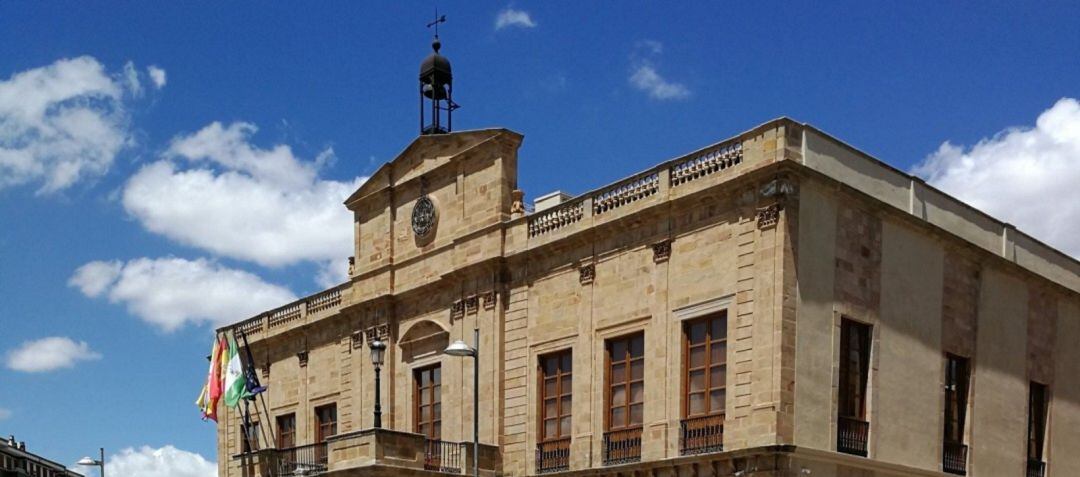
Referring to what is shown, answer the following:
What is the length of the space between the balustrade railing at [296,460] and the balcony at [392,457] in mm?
25

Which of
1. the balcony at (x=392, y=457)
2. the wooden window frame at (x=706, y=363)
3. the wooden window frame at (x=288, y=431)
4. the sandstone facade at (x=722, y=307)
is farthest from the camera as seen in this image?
the wooden window frame at (x=288, y=431)

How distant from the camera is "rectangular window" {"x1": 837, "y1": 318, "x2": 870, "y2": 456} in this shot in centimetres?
2484

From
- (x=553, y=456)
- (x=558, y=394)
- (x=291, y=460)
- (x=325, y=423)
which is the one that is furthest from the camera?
(x=325, y=423)

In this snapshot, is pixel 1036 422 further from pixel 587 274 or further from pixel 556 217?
pixel 556 217

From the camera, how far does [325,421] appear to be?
3734cm

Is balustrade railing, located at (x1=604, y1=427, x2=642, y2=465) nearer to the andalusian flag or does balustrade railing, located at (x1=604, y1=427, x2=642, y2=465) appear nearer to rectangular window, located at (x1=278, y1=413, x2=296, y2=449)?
the andalusian flag

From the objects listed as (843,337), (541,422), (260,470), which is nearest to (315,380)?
(260,470)

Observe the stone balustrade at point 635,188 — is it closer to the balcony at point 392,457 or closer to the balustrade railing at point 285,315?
the balcony at point 392,457

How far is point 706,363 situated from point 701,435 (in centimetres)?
140

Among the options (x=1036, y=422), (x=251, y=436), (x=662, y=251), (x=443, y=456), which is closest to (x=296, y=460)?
(x=443, y=456)

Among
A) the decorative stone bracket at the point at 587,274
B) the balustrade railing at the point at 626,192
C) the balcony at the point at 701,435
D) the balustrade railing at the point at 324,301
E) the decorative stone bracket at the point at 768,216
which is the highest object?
the balustrade railing at the point at 626,192

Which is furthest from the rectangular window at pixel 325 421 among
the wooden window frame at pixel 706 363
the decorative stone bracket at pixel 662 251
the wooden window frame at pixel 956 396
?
the wooden window frame at pixel 956 396

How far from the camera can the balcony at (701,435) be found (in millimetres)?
24812

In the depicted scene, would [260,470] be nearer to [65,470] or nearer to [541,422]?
[541,422]
